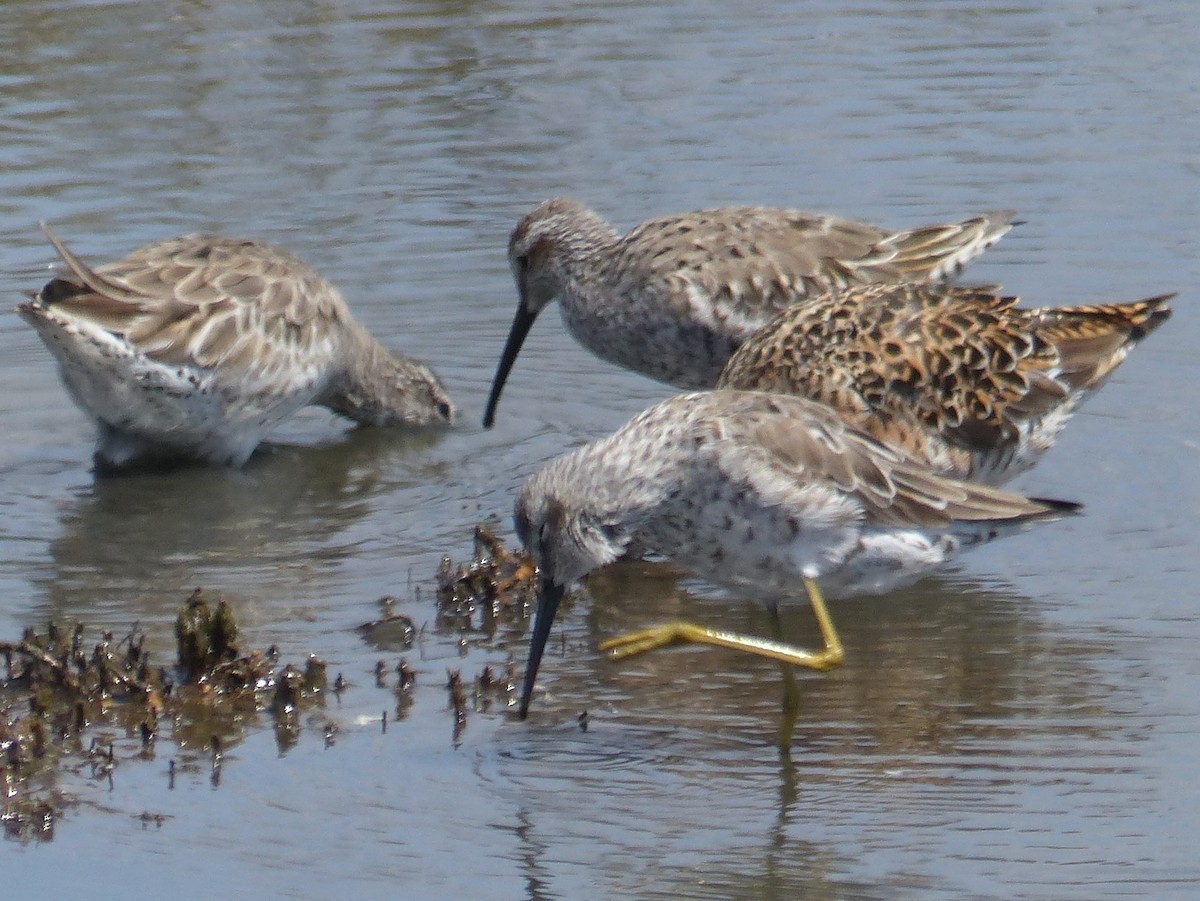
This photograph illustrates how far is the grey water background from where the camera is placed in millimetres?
5793

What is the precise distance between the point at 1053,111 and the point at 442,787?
798cm

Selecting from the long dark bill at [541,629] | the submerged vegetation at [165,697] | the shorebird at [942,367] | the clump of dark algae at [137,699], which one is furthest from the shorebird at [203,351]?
the long dark bill at [541,629]

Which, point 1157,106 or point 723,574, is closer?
point 723,574

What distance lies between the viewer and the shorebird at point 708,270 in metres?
9.38

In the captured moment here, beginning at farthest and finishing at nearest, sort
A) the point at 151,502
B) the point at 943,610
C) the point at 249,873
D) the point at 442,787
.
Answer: the point at 151,502, the point at 943,610, the point at 442,787, the point at 249,873

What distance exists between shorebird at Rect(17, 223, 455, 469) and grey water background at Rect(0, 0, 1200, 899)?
0.24 m

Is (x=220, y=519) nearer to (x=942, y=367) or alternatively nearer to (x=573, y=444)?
(x=573, y=444)

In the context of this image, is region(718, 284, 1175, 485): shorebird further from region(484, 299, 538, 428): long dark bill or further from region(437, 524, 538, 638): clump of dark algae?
region(484, 299, 538, 428): long dark bill

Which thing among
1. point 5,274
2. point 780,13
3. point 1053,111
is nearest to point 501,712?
point 5,274

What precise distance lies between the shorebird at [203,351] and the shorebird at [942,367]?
249 centimetres

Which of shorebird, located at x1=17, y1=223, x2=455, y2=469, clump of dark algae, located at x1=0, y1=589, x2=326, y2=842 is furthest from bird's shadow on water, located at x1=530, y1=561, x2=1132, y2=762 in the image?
shorebird, located at x1=17, y1=223, x2=455, y2=469

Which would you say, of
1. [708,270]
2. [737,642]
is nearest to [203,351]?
[708,270]

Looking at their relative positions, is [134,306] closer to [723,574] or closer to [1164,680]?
[723,574]

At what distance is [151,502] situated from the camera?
914cm
